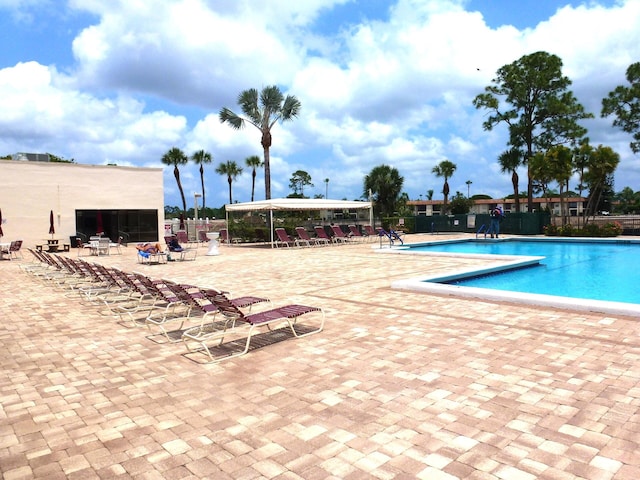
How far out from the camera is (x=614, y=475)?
242 centimetres

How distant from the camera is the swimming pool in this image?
6711mm

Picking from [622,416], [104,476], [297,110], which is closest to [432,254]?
[622,416]

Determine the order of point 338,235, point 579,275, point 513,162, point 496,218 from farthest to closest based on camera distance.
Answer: point 513,162 → point 496,218 → point 338,235 → point 579,275

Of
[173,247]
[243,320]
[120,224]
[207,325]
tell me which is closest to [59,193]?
[120,224]

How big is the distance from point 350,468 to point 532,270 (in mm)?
11295

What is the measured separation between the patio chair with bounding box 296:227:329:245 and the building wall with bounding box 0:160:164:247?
31.8 feet

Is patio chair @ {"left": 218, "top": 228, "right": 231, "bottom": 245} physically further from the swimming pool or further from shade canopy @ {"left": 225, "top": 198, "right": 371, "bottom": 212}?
the swimming pool

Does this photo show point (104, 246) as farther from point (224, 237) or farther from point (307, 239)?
point (307, 239)

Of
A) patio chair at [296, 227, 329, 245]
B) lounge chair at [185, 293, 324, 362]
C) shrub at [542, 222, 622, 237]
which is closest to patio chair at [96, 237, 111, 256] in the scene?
patio chair at [296, 227, 329, 245]

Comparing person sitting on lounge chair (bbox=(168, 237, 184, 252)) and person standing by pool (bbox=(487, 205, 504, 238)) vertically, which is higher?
person standing by pool (bbox=(487, 205, 504, 238))

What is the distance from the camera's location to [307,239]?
800 inches

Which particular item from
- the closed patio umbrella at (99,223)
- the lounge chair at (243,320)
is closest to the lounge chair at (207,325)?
the lounge chair at (243,320)

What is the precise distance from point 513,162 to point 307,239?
21692 millimetres

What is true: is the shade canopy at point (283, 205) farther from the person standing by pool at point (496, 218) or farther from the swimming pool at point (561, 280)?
the person standing by pool at point (496, 218)
